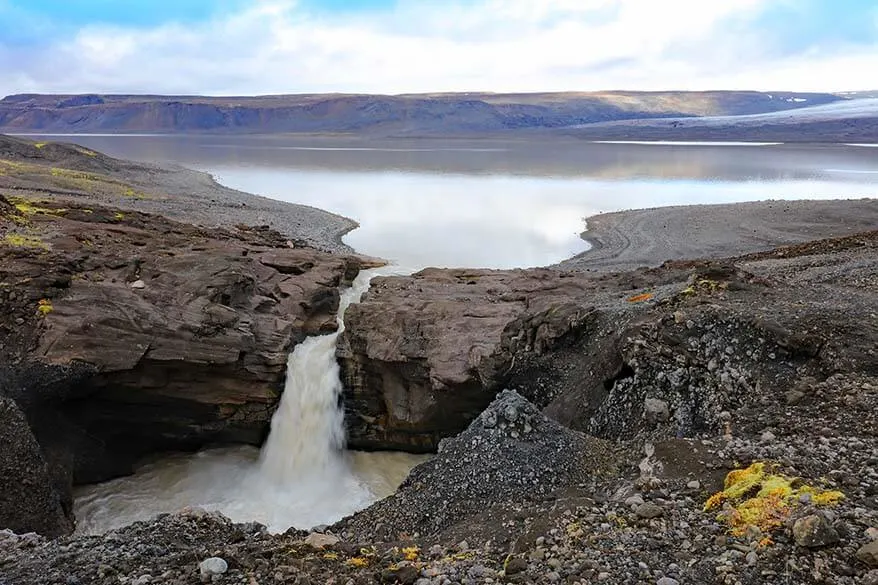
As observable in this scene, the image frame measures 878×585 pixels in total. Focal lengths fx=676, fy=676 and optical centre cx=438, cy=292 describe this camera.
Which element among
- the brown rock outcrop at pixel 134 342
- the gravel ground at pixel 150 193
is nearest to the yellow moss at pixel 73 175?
the gravel ground at pixel 150 193

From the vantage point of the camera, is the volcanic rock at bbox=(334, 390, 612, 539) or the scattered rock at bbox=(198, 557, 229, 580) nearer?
the scattered rock at bbox=(198, 557, 229, 580)

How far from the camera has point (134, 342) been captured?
1523 cm

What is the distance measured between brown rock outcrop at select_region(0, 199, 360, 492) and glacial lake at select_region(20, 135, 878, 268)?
46.6ft

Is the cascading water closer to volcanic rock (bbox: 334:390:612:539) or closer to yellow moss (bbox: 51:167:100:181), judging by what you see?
volcanic rock (bbox: 334:390:612:539)

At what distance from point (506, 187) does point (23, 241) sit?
49773 millimetres

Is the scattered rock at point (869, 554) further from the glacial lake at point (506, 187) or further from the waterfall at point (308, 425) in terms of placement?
the glacial lake at point (506, 187)

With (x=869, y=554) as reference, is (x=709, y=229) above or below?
below

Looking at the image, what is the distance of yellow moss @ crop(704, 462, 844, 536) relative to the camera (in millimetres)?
6840

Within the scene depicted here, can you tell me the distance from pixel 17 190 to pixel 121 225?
1559 cm

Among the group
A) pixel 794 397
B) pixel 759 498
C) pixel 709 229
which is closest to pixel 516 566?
pixel 759 498

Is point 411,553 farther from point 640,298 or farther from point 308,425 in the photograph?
point 640,298

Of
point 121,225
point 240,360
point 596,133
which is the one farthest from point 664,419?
point 596,133

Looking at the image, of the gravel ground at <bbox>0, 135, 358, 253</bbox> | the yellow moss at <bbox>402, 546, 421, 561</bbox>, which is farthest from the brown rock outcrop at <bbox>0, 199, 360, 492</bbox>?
the gravel ground at <bbox>0, 135, 358, 253</bbox>

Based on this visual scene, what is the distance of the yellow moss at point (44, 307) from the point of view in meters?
15.0
